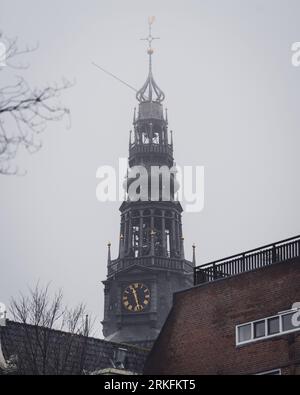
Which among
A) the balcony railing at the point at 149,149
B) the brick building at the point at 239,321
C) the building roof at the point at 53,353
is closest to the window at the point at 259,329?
the brick building at the point at 239,321

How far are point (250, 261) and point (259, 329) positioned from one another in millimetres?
3428

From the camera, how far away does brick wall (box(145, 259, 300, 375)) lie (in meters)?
50.4

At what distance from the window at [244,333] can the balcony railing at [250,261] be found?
2.41 m

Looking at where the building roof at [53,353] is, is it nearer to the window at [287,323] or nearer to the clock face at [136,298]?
the window at [287,323]

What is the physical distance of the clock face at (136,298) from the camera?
389 ft

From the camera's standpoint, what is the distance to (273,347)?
5022 centimetres

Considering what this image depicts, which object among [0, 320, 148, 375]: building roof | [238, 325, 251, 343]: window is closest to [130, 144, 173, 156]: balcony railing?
[0, 320, 148, 375]: building roof

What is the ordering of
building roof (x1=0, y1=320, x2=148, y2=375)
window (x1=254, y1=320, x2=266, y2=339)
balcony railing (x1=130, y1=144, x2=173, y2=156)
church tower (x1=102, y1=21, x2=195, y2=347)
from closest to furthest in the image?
window (x1=254, y1=320, x2=266, y2=339) < building roof (x1=0, y1=320, x2=148, y2=375) < church tower (x1=102, y1=21, x2=195, y2=347) < balcony railing (x1=130, y1=144, x2=173, y2=156)

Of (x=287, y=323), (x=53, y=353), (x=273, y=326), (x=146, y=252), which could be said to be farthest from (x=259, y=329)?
(x=146, y=252)

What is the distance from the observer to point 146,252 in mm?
116500

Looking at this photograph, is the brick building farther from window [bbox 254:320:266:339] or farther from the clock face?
the clock face

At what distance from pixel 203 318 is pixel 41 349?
706 cm
